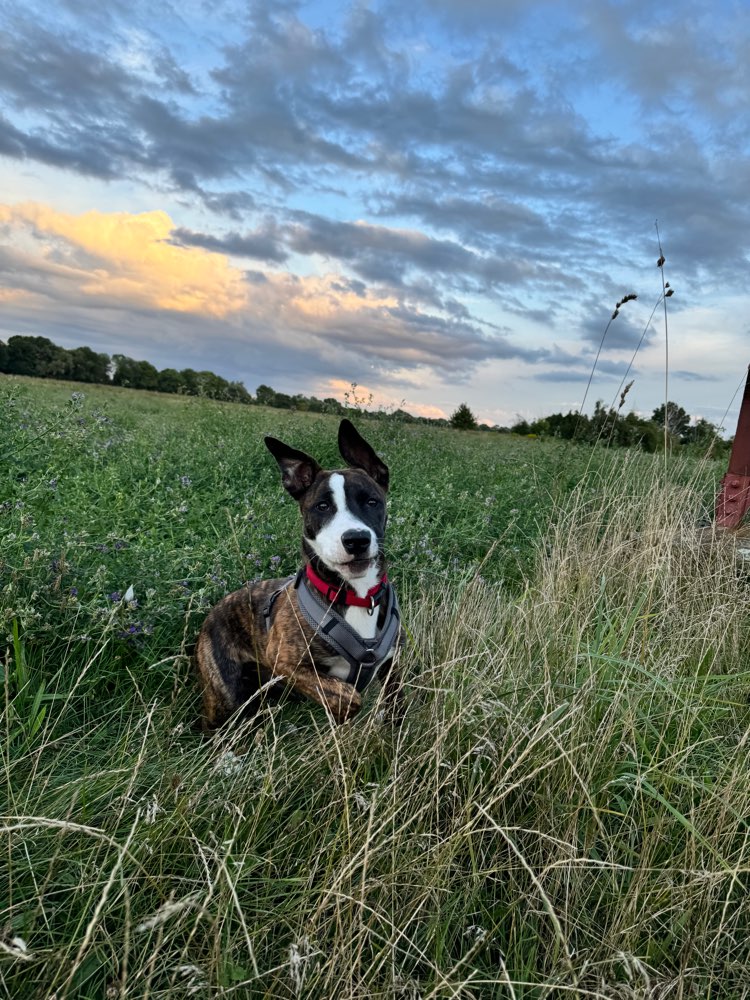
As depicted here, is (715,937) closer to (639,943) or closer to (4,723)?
(639,943)

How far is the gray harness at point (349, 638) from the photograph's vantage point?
3.19 metres

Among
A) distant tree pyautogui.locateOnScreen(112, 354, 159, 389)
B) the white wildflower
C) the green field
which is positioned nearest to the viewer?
the white wildflower

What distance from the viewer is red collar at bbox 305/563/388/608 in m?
3.26

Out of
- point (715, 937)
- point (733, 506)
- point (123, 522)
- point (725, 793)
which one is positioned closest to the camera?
point (715, 937)

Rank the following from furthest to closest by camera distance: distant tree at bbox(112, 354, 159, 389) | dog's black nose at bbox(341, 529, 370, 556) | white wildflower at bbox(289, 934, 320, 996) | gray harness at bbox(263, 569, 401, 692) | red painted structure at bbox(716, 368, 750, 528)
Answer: distant tree at bbox(112, 354, 159, 389)
red painted structure at bbox(716, 368, 750, 528)
gray harness at bbox(263, 569, 401, 692)
dog's black nose at bbox(341, 529, 370, 556)
white wildflower at bbox(289, 934, 320, 996)

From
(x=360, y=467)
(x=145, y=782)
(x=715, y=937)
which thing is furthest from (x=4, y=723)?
(x=715, y=937)

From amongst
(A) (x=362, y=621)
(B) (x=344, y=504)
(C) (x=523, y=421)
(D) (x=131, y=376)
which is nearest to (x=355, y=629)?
(A) (x=362, y=621)

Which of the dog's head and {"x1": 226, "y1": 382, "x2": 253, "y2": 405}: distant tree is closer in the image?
the dog's head

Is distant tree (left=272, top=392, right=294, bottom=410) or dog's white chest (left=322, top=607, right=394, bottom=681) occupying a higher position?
distant tree (left=272, top=392, right=294, bottom=410)

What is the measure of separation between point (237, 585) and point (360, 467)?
1.35 meters

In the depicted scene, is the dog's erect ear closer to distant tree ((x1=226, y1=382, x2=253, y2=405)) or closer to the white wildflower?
the white wildflower

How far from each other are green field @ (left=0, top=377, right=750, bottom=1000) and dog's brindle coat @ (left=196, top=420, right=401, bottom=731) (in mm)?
199

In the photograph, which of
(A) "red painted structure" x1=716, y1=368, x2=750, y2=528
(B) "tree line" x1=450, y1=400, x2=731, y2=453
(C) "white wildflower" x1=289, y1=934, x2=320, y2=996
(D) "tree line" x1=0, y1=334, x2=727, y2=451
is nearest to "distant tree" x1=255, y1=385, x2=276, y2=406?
(D) "tree line" x1=0, y1=334, x2=727, y2=451

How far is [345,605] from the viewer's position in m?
3.29
